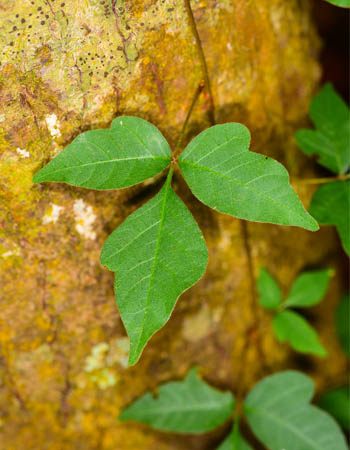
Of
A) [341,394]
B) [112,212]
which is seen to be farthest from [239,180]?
[341,394]

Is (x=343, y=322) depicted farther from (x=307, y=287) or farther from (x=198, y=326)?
(x=198, y=326)

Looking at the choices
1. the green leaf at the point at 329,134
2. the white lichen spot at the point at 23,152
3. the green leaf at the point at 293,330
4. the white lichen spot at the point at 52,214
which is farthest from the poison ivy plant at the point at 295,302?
the white lichen spot at the point at 23,152

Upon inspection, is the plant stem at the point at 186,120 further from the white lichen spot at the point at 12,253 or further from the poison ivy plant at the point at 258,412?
the poison ivy plant at the point at 258,412

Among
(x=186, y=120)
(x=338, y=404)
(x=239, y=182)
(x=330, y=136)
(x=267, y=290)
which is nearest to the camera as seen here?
(x=239, y=182)

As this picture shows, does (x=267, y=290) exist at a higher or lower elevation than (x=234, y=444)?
higher

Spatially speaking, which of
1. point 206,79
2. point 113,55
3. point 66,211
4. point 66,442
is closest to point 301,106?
point 206,79

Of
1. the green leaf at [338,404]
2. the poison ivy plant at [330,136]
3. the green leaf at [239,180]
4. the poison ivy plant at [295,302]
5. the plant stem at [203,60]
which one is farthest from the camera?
the green leaf at [338,404]

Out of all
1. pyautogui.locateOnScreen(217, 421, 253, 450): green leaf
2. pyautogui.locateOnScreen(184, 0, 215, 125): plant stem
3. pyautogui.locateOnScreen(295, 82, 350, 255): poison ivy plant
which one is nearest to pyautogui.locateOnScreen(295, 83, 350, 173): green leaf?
pyautogui.locateOnScreen(295, 82, 350, 255): poison ivy plant
